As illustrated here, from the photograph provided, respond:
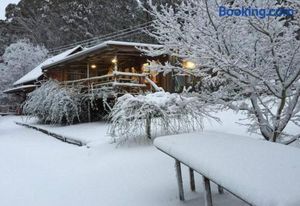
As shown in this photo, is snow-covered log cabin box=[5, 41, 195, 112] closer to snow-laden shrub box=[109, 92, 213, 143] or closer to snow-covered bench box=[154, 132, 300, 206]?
snow-laden shrub box=[109, 92, 213, 143]

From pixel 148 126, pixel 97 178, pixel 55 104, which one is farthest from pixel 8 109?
pixel 97 178

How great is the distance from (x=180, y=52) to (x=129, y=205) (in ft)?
7.96

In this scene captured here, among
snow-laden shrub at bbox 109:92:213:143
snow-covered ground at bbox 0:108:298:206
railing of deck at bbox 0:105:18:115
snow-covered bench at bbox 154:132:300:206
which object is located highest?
railing of deck at bbox 0:105:18:115

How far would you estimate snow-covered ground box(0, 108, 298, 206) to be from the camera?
424 cm

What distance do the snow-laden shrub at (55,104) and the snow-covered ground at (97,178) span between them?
4.94 m

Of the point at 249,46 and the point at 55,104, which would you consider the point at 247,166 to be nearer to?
the point at 249,46

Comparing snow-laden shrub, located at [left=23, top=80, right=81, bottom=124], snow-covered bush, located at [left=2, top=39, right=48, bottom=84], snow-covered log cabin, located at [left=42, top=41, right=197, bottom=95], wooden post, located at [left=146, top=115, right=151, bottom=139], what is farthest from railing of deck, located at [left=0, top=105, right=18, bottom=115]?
wooden post, located at [left=146, top=115, right=151, bottom=139]

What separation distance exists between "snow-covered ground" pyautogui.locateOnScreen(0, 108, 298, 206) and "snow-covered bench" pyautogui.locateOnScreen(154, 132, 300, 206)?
909 mm

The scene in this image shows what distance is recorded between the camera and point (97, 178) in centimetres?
538

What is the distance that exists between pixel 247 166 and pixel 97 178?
3632 mm

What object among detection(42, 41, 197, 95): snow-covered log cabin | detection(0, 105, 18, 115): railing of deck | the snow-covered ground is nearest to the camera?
the snow-covered ground

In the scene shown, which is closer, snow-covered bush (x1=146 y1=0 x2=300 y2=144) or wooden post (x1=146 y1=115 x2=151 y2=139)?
snow-covered bush (x1=146 y1=0 x2=300 y2=144)

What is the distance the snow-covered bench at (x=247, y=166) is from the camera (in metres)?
1.75

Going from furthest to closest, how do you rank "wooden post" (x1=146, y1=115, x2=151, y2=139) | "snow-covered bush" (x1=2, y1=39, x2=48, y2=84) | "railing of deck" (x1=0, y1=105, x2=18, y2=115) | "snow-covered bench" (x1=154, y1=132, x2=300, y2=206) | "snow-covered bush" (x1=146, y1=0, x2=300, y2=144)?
"snow-covered bush" (x1=2, y1=39, x2=48, y2=84) → "railing of deck" (x1=0, y1=105, x2=18, y2=115) → "wooden post" (x1=146, y1=115, x2=151, y2=139) → "snow-covered bush" (x1=146, y1=0, x2=300, y2=144) → "snow-covered bench" (x1=154, y1=132, x2=300, y2=206)
